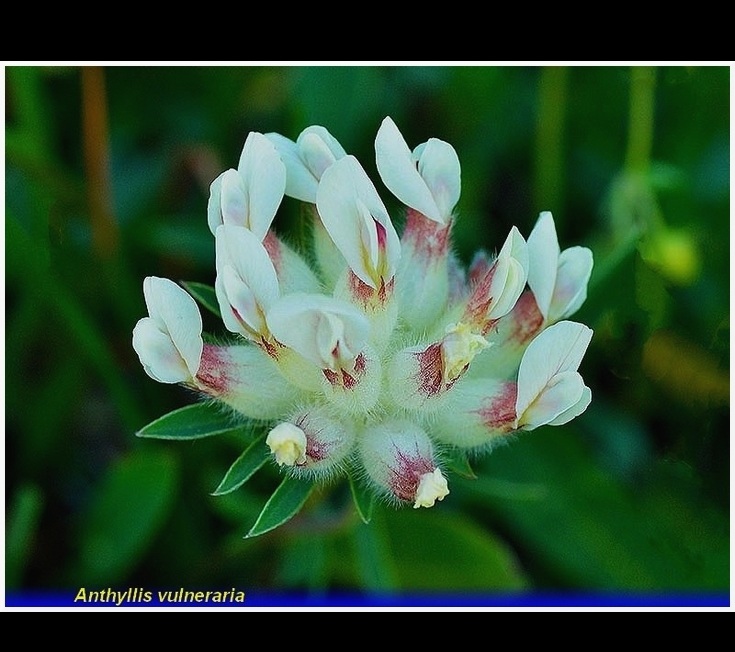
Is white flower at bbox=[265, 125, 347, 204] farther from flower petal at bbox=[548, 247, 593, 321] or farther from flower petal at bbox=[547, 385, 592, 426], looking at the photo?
flower petal at bbox=[547, 385, 592, 426]

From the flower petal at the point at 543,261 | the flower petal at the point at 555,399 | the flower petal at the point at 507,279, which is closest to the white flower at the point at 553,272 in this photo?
the flower petal at the point at 543,261

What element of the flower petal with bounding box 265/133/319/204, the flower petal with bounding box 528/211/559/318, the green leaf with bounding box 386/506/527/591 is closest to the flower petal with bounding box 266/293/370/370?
the flower petal with bounding box 265/133/319/204

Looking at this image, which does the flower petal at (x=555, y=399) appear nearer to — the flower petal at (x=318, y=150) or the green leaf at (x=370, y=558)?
the flower petal at (x=318, y=150)

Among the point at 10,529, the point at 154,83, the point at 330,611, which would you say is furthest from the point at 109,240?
the point at 330,611

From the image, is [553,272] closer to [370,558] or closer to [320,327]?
[320,327]

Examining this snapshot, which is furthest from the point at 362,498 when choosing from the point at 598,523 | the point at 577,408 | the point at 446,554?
the point at 598,523

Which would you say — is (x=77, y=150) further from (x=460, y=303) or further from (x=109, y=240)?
(x=460, y=303)
